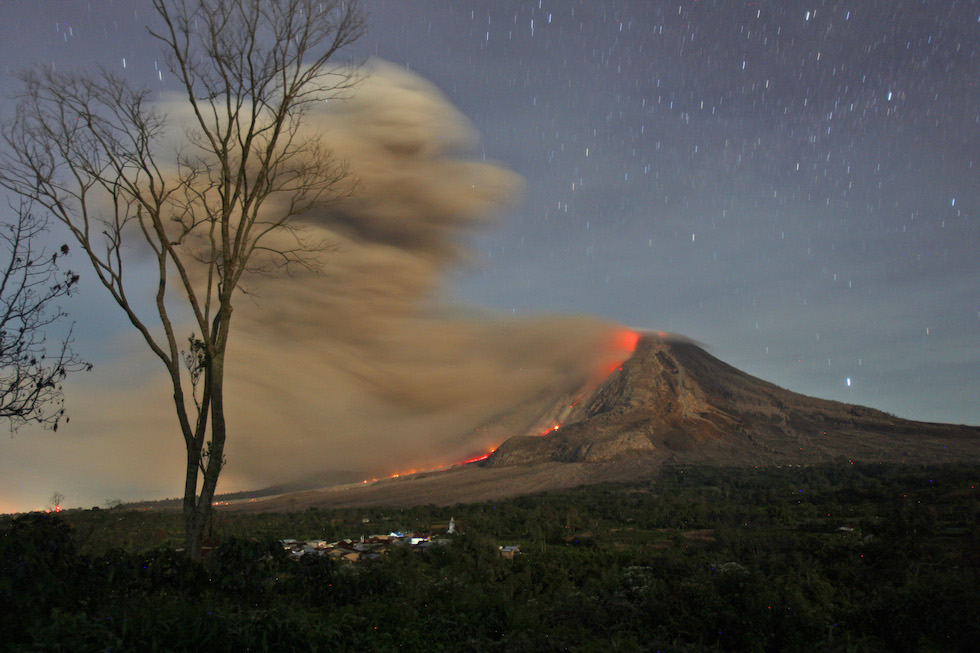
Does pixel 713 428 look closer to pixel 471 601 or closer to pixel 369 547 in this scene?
pixel 369 547

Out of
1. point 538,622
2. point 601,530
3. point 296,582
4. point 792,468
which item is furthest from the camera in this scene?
point 792,468

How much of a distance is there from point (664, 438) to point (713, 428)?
977 cm

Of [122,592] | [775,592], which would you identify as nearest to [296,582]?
[122,592]

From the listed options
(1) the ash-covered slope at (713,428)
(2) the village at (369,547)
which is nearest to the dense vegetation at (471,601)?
(2) the village at (369,547)

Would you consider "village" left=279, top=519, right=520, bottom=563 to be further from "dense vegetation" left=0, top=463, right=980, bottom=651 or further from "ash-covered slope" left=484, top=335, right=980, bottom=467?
"ash-covered slope" left=484, top=335, right=980, bottom=467

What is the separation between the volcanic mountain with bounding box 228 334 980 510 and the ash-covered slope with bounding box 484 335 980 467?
16cm

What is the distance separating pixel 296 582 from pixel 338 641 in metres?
2.97

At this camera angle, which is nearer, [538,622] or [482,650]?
[482,650]

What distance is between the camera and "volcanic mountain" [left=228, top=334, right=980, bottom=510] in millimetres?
71500

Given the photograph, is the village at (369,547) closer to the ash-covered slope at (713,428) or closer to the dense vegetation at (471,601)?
the dense vegetation at (471,601)

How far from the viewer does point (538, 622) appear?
28.7ft

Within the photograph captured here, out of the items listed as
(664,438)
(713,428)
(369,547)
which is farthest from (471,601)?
(713,428)

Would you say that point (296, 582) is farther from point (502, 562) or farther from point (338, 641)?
point (502, 562)

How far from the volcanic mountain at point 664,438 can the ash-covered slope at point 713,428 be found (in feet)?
0.52
